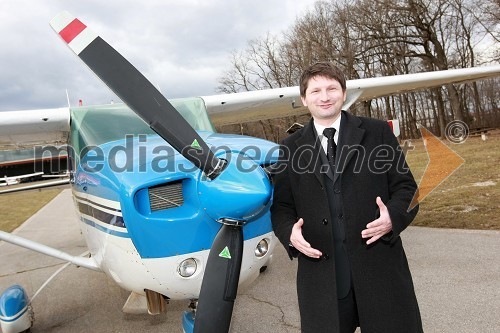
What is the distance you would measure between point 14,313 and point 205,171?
9.41 ft

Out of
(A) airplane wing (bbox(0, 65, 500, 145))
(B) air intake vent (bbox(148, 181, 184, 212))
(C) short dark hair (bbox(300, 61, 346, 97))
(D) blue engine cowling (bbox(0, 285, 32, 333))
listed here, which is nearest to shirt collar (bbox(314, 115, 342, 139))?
(C) short dark hair (bbox(300, 61, 346, 97))

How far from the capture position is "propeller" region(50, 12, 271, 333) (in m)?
1.83

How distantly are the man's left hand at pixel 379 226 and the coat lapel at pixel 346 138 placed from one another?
0.70 feet

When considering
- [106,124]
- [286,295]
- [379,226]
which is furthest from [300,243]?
[286,295]

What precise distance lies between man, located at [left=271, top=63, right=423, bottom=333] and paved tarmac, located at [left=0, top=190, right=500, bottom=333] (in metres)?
1.62

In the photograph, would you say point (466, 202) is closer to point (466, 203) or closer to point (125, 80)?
point (466, 203)

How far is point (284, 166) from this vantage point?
189 centimetres

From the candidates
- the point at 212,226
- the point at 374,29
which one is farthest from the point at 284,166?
the point at 374,29

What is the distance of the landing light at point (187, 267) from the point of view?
2.20 meters

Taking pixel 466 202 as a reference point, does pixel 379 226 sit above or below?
above

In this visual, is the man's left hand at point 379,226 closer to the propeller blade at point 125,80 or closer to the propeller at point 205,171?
the propeller at point 205,171

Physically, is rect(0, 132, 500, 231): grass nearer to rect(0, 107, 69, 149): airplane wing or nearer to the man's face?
the man's face

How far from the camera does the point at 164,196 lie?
2.09 m

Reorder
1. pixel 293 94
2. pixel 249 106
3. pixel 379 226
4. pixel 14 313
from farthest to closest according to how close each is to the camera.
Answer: pixel 249 106 < pixel 293 94 < pixel 14 313 < pixel 379 226
